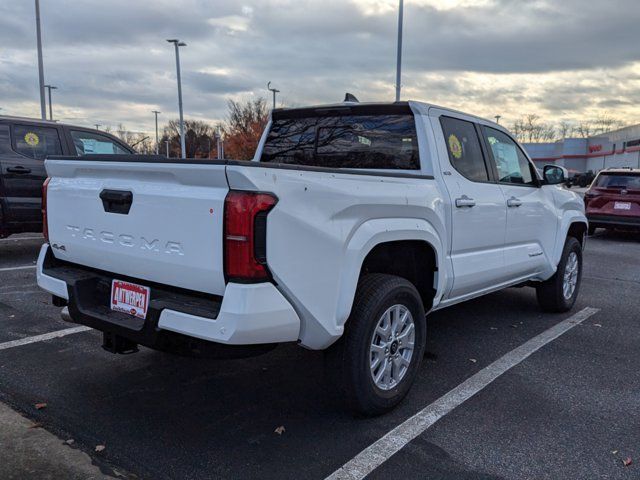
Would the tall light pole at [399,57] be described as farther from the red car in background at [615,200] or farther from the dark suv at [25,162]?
the dark suv at [25,162]

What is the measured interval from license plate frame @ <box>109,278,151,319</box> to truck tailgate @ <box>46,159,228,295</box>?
7 cm

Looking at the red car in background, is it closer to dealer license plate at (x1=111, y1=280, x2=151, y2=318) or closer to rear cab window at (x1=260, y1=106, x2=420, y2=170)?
rear cab window at (x1=260, y1=106, x2=420, y2=170)

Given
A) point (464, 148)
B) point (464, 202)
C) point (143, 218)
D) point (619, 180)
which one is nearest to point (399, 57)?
point (619, 180)

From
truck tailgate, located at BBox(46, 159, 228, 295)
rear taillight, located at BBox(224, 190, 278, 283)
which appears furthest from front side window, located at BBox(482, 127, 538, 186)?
truck tailgate, located at BBox(46, 159, 228, 295)

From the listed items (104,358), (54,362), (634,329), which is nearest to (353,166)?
(104,358)

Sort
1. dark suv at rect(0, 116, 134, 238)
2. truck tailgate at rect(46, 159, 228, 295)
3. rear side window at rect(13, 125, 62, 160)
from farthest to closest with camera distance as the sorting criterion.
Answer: rear side window at rect(13, 125, 62, 160) < dark suv at rect(0, 116, 134, 238) < truck tailgate at rect(46, 159, 228, 295)

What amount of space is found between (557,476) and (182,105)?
125 feet

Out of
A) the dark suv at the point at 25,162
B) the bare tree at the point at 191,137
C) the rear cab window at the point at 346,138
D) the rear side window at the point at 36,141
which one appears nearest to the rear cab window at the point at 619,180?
the rear cab window at the point at 346,138

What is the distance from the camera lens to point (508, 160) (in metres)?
5.04

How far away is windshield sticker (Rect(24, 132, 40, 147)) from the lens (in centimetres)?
805

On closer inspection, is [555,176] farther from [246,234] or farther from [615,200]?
[615,200]

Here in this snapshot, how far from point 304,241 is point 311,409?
131 cm

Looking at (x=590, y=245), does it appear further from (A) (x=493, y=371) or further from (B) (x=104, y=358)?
(B) (x=104, y=358)

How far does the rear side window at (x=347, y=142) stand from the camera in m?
4.11
